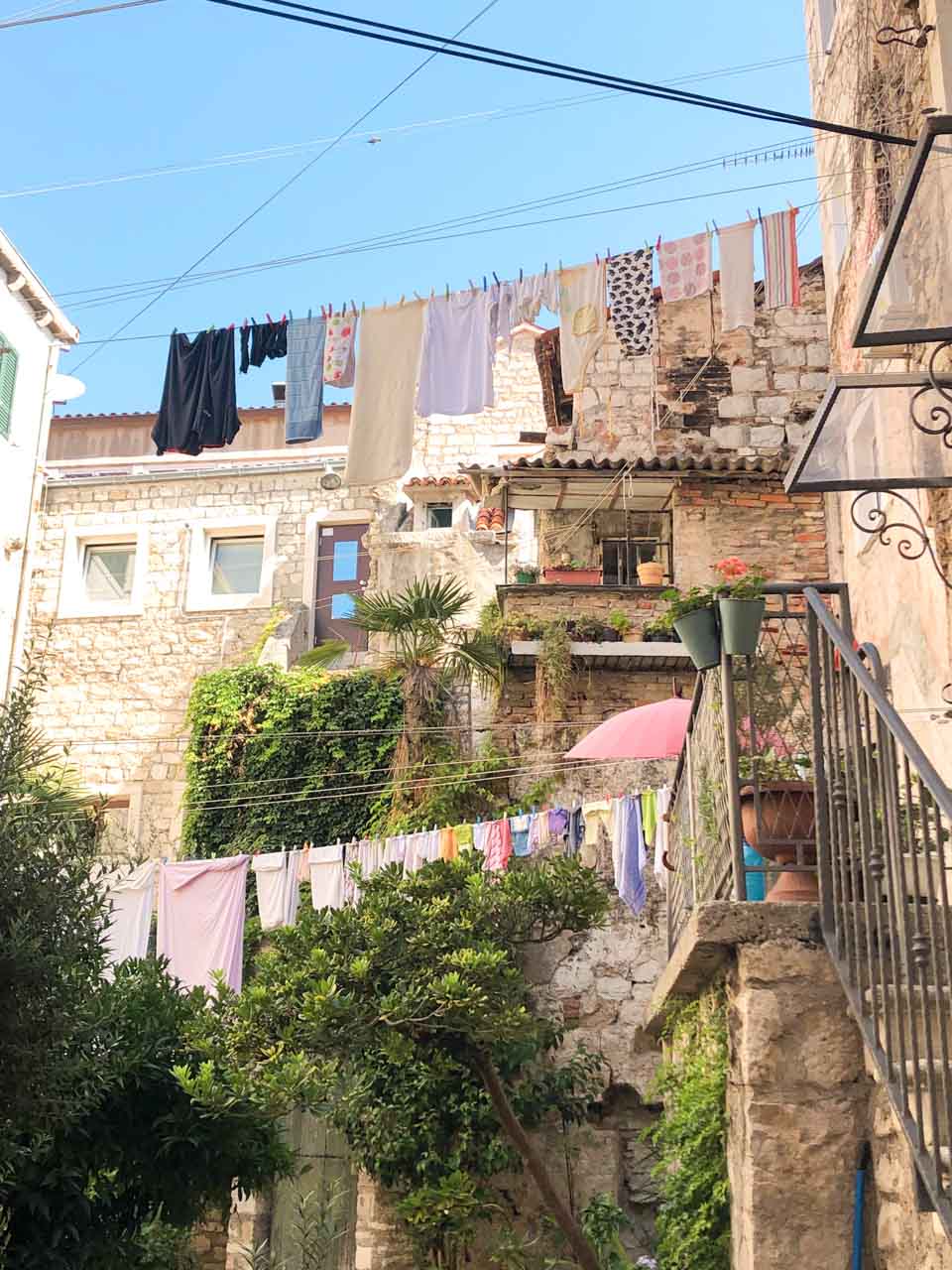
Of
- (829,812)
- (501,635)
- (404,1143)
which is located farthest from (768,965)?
(501,635)

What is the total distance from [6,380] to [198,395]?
199 inches

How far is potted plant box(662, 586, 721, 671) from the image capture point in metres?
5.52

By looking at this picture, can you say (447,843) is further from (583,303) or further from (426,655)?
(583,303)

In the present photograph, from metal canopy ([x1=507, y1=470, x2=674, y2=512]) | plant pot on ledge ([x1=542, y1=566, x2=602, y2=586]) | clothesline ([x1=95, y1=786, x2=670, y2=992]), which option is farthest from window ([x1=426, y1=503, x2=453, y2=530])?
clothesline ([x1=95, y1=786, x2=670, y2=992])

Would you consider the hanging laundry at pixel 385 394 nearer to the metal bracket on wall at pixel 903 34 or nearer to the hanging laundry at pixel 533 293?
the hanging laundry at pixel 533 293

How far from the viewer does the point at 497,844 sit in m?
14.0

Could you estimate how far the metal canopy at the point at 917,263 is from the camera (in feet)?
14.6

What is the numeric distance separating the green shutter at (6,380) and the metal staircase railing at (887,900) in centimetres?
1688

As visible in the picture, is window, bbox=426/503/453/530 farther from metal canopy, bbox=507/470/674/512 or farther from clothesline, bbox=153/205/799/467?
clothesline, bbox=153/205/799/467

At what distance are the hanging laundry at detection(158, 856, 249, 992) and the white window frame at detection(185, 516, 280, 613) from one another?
8.60 metres

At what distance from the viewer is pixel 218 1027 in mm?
8969

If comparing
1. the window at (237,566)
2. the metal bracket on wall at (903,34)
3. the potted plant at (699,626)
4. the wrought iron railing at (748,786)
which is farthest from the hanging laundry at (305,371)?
the potted plant at (699,626)

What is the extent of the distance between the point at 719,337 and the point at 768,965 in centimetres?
1677

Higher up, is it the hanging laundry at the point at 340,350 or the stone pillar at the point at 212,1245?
the hanging laundry at the point at 340,350
